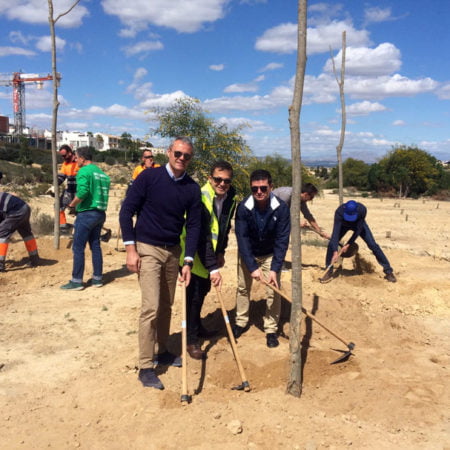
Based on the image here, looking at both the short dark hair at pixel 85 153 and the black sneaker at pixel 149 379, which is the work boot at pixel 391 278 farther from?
the short dark hair at pixel 85 153

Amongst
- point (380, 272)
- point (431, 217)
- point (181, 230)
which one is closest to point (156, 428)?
point (181, 230)

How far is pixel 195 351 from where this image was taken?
13.0 feet

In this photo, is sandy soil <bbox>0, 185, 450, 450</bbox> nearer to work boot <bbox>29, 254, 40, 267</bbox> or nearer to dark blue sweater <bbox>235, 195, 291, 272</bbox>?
work boot <bbox>29, 254, 40, 267</bbox>

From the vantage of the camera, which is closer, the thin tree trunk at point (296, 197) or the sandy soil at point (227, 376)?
the sandy soil at point (227, 376)

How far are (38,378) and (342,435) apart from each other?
2497 millimetres

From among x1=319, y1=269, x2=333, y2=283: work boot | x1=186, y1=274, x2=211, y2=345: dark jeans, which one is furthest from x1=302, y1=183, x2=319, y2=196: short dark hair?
x1=186, y1=274, x2=211, y2=345: dark jeans

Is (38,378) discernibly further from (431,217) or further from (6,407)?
(431,217)

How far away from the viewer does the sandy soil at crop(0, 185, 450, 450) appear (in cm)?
284

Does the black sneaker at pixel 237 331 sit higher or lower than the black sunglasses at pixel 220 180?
lower

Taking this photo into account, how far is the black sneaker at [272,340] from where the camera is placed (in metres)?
4.19

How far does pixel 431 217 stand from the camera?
1673cm

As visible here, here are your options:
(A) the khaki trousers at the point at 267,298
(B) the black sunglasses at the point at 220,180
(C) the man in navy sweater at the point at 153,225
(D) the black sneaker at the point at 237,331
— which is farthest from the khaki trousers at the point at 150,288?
(D) the black sneaker at the point at 237,331

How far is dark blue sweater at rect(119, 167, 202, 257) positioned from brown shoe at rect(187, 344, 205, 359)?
1141 millimetres

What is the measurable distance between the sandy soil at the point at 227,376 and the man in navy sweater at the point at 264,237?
569 millimetres
